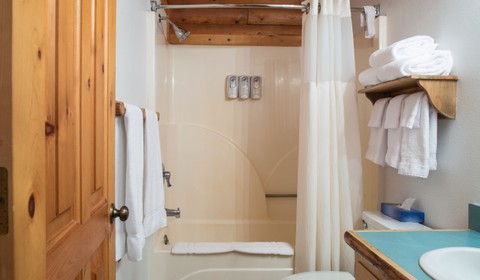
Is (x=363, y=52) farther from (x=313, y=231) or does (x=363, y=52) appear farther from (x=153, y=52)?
(x=153, y=52)

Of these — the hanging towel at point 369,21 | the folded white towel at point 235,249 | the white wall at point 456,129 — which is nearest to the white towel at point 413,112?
the white wall at point 456,129

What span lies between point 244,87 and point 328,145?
1.15 m

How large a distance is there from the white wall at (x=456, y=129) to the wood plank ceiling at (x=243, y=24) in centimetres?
141

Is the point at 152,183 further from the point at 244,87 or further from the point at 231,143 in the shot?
the point at 244,87

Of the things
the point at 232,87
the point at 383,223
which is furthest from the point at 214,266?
the point at 232,87

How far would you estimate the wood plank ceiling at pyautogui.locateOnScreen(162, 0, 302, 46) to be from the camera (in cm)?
271

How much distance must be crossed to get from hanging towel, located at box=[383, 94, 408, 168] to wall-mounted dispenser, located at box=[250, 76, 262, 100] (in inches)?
53.0

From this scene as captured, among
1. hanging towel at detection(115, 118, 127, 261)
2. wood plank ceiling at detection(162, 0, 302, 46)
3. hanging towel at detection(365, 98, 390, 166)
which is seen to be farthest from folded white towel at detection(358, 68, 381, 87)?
wood plank ceiling at detection(162, 0, 302, 46)

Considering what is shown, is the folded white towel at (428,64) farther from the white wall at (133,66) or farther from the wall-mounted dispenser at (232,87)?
the wall-mounted dispenser at (232,87)

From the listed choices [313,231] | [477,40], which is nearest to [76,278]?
[313,231]

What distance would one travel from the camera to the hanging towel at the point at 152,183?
141 cm

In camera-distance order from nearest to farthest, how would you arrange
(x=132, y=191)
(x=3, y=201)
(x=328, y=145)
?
(x=3, y=201) → (x=132, y=191) → (x=328, y=145)

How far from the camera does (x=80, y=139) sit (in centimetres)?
71

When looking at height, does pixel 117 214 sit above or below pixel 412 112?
below
